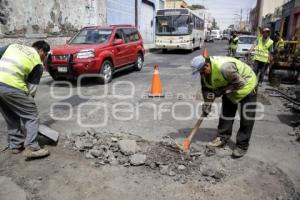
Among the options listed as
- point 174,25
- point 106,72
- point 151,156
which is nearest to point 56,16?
point 106,72

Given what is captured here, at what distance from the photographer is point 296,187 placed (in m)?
3.61

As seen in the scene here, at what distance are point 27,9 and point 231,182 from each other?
501 inches

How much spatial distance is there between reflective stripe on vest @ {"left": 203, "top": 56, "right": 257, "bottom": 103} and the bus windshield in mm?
17396

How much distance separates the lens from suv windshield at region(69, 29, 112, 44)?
32.7ft

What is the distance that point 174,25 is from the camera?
20953 millimetres

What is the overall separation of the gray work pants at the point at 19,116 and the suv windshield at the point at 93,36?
236 inches

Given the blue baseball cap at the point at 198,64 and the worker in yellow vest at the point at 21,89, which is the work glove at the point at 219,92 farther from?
the worker in yellow vest at the point at 21,89

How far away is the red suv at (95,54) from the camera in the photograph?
29.6ft

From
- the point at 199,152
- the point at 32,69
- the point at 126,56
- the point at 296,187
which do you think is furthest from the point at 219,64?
the point at 126,56

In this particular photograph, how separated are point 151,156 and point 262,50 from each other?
6024 mm

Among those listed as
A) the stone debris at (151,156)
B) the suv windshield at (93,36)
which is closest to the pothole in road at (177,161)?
the stone debris at (151,156)

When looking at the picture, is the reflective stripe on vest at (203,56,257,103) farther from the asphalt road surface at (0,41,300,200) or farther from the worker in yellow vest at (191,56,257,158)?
the asphalt road surface at (0,41,300,200)

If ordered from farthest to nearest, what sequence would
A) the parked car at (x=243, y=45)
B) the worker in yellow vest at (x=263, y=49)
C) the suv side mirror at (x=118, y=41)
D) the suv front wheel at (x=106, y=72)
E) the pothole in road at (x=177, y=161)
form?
the parked car at (x=243, y=45)
the suv side mirror at (x=118, y=41)
the suv front wheel at (x=106, y=72)
the worker in yellow vest at (x=263, y=49)
the pothole in road at (x=177, y=161)

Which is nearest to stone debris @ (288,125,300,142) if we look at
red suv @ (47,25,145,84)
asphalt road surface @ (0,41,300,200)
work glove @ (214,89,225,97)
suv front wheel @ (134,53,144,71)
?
asphalt road surface @ (0,41,300,200)
